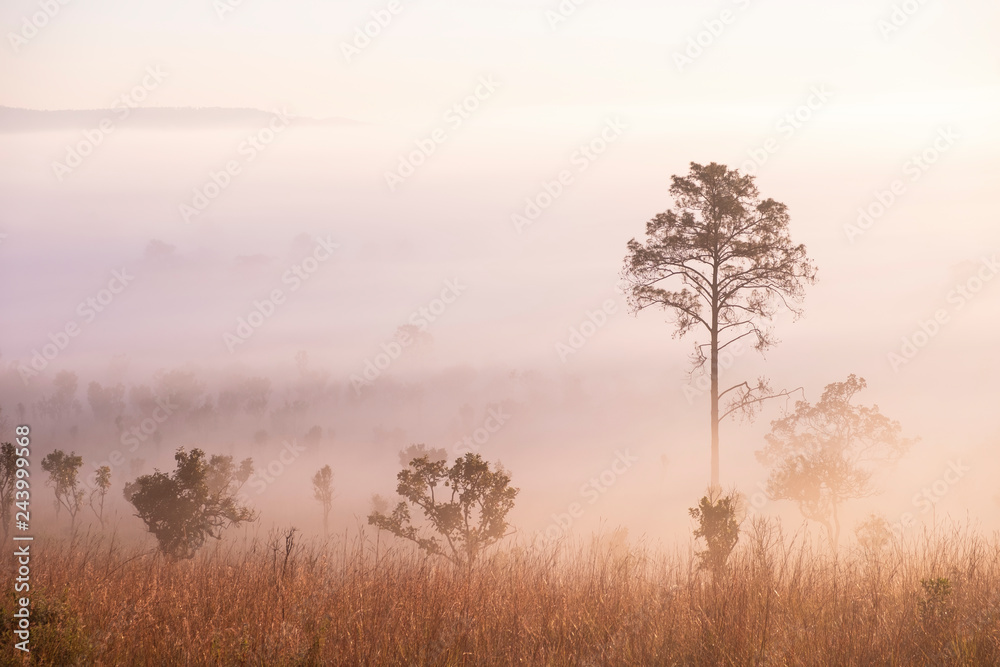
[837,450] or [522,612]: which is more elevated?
[837,450]

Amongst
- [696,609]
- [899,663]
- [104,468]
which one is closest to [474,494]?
[696,609]

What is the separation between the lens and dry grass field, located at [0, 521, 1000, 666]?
24.5ft

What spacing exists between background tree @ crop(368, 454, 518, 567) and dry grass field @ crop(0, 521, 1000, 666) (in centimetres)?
1037

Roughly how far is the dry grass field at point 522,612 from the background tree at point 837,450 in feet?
125

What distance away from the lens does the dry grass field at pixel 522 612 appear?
24.5ft

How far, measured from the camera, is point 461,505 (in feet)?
73.0

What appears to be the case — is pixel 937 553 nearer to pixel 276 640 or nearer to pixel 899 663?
pixel 899 663

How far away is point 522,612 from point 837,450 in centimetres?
4445

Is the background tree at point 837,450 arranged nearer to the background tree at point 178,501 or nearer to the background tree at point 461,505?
the background tree at point 461,505
